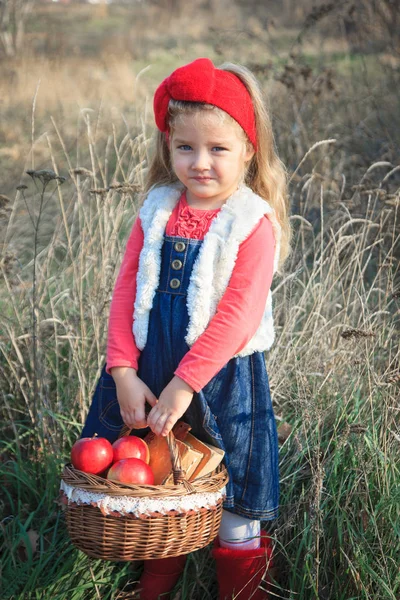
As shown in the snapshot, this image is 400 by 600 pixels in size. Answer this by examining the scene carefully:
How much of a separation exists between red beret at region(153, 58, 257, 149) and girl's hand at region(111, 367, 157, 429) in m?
0.81

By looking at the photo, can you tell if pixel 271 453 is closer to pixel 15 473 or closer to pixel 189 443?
pixel 189 443

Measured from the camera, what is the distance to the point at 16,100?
905cm

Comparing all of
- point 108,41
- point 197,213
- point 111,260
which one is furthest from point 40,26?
point 197,213

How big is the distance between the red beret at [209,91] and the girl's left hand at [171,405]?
80 cm

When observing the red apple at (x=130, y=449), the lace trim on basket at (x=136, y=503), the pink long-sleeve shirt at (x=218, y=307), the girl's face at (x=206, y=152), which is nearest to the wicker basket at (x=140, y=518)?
the lace trim on basket at (x=136, y=503)

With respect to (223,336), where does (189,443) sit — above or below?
below

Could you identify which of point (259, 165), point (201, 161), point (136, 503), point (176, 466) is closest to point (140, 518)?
point (136, 503)

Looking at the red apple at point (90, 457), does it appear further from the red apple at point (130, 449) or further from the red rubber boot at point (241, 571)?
the red rubber boot at point (241, 571)

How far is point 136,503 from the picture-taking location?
1850mm

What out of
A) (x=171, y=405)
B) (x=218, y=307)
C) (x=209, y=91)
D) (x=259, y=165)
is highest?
(x=209, y=91)

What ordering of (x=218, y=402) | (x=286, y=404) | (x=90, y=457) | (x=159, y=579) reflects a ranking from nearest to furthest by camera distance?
(x=90, y=457) → (x=218, y=402) → (x=159, y=579) → (x=286, y=404)

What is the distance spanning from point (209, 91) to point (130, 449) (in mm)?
1054

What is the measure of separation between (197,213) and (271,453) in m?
0.81

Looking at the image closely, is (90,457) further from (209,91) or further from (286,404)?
(286,404)
